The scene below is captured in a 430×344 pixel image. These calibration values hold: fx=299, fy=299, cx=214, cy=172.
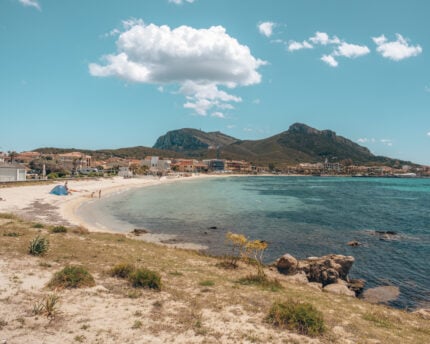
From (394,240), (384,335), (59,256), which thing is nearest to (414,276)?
(394,240)

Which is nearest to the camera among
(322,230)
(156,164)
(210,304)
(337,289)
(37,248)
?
(210,304)

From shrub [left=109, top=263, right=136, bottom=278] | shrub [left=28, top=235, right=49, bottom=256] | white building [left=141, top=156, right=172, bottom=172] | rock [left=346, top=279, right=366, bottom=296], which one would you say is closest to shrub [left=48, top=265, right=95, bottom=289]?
shrub [left=109, top=263, right=136, bottom=278]

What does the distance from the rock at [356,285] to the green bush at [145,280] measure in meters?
12.3

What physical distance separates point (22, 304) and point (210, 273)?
858 centimetres

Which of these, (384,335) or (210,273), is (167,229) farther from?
(384,335)

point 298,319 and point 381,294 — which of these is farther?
point 381,294

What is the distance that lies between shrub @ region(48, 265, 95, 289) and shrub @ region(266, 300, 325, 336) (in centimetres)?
742

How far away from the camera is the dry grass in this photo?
911 centimetres

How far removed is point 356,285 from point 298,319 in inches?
440

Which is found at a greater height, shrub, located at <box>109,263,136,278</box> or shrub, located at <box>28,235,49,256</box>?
shrub, located at <box>28,235,49,256</box>

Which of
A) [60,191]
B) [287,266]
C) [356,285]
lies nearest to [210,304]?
[287,266]

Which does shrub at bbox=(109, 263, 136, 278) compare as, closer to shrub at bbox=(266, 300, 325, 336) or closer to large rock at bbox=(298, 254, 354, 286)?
shrub at bbox=(266, 300, 325, 336)

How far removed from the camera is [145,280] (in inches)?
495

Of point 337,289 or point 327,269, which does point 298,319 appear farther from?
point 327,269
